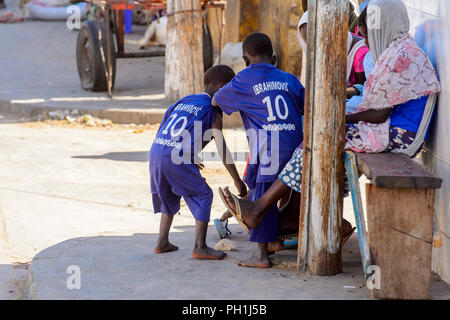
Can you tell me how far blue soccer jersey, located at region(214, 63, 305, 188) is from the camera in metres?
3.98

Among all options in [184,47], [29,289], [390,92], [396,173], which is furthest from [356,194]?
[184,47]

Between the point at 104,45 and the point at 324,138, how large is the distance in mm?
7030

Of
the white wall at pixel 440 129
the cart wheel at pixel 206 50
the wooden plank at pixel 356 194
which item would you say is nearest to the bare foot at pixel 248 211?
the wooden plank at pixel 356 194

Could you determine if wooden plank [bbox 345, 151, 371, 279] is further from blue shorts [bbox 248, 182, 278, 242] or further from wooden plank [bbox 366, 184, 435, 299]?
blue shorts [bbox 248, 182, 278, 242]

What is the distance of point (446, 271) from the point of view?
3.80m

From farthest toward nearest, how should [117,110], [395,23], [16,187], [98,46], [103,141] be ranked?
[98,46] → [117,110] → [103,141] → [16,187] → [395,23]

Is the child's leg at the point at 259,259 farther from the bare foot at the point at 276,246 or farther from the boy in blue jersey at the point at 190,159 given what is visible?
the boy in blue jersey at the point at 190,159

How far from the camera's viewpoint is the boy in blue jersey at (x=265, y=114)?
13.1 ft

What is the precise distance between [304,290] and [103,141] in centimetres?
531

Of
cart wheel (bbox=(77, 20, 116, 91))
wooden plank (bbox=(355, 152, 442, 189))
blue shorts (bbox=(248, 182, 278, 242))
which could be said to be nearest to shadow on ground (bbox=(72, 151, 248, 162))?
cart wheel (bbox=(77, 20, 116, 91))

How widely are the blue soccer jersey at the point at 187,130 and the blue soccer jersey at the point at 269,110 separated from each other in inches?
8.9

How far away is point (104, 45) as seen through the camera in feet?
33.3
